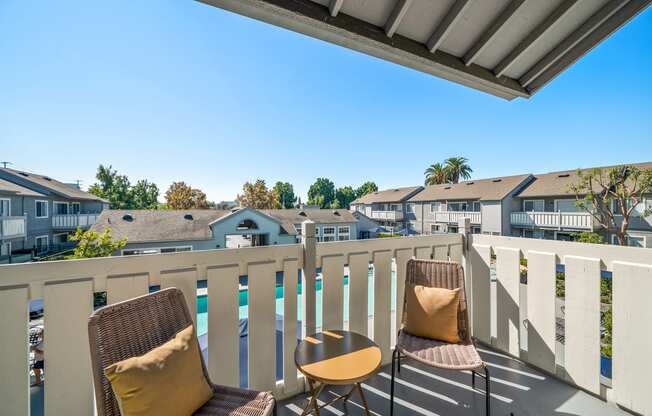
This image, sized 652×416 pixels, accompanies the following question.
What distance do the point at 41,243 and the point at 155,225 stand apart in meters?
4.46

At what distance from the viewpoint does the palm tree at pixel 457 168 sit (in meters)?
26.2

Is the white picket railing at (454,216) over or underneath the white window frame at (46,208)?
underneath

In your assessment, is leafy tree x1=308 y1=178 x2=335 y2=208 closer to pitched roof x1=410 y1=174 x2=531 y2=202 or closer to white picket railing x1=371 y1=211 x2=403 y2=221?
white picket railing x1=371 y1=211 x2=403 y2=221

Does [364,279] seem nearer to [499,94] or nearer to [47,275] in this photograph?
[47,275]

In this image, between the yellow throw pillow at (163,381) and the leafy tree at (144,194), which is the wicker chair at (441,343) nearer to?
the yellow throw pillow at (163,381)

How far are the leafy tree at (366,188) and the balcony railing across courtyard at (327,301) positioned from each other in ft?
130

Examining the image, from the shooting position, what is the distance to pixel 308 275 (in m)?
1.94

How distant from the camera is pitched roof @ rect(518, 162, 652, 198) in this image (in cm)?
1381

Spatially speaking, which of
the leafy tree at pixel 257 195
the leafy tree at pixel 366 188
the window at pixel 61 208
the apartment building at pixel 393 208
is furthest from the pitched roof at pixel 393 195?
the window at pixel 61 208

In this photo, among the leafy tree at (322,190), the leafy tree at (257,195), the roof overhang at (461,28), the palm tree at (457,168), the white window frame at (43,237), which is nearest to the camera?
the roof overhang at (461,28)

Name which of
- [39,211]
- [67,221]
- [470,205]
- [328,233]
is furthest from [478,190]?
[39,211]

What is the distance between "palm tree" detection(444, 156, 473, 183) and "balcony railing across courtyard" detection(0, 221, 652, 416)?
87.6 ft

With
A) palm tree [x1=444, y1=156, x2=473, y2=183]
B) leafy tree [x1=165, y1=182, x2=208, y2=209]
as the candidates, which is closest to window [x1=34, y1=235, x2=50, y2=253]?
leafy tree [x1=165, y1=182, x2=208, y2=209]

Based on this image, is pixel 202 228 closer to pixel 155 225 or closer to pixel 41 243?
pixel 155 225
